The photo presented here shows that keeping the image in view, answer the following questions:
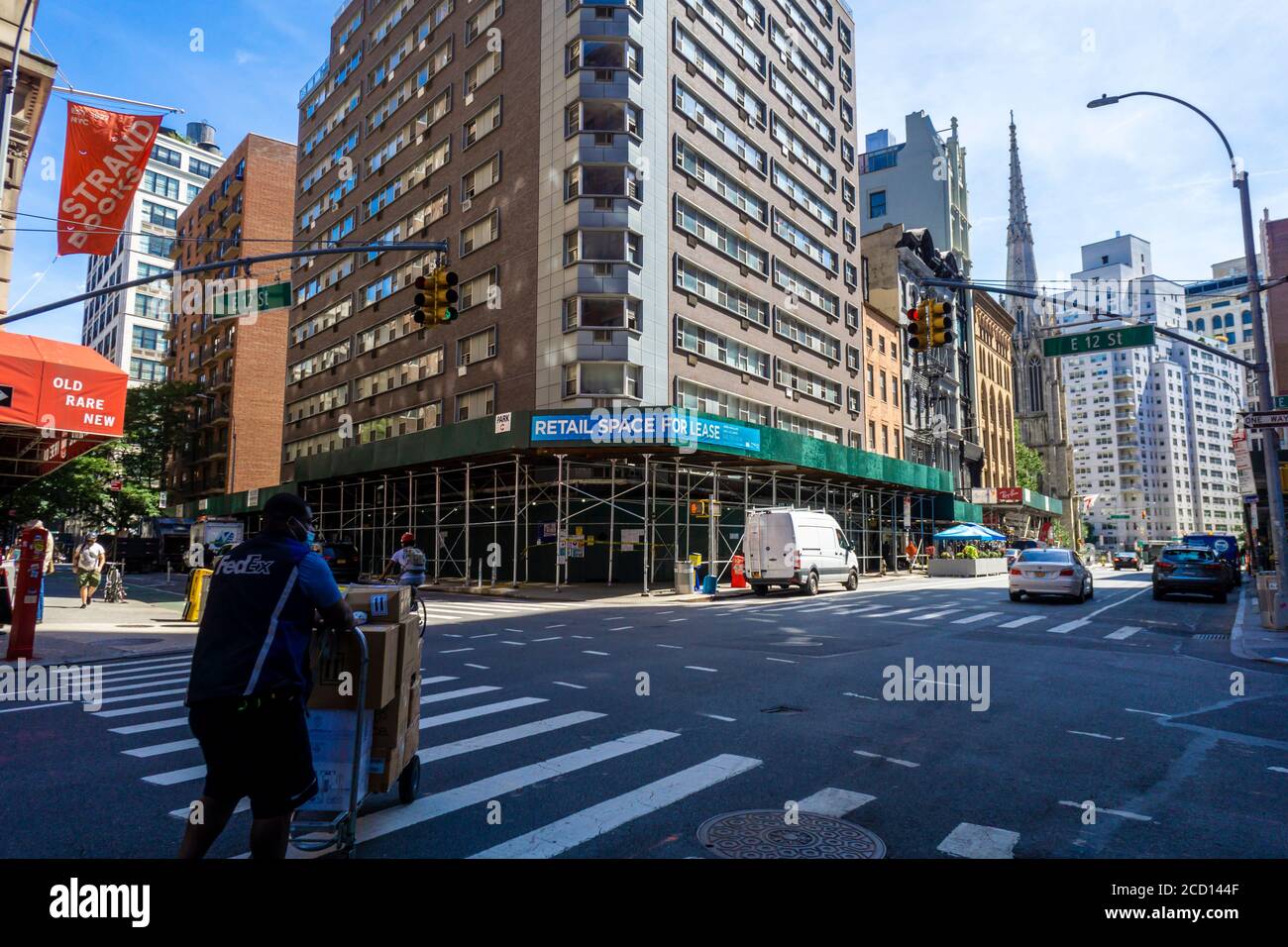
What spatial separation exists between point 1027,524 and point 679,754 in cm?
8037

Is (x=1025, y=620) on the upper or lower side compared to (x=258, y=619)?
lower

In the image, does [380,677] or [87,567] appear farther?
[87,567]

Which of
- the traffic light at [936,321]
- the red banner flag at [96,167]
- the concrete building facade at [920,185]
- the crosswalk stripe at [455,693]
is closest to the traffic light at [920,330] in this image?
the traffic light at [936,321]

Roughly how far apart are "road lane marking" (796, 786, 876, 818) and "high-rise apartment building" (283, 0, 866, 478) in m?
26.0

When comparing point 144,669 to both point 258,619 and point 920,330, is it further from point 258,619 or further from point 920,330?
point 920,330

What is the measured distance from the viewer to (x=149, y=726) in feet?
24.3

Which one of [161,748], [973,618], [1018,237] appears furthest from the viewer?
[1018,237]

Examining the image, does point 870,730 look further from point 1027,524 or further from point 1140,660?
point 1027,524

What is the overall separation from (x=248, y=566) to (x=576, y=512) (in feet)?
82.9

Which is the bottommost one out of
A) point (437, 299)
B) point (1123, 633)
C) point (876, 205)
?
point (1123, 633)

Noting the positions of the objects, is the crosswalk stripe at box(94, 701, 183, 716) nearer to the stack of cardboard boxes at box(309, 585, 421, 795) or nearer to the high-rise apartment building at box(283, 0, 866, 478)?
the stack of cardboard boxes at box(309, 585, 421, 795)

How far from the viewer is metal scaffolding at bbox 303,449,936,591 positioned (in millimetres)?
28828

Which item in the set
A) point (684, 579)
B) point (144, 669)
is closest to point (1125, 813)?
point (144, 669)

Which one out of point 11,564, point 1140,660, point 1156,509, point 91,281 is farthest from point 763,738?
point 1156,509
